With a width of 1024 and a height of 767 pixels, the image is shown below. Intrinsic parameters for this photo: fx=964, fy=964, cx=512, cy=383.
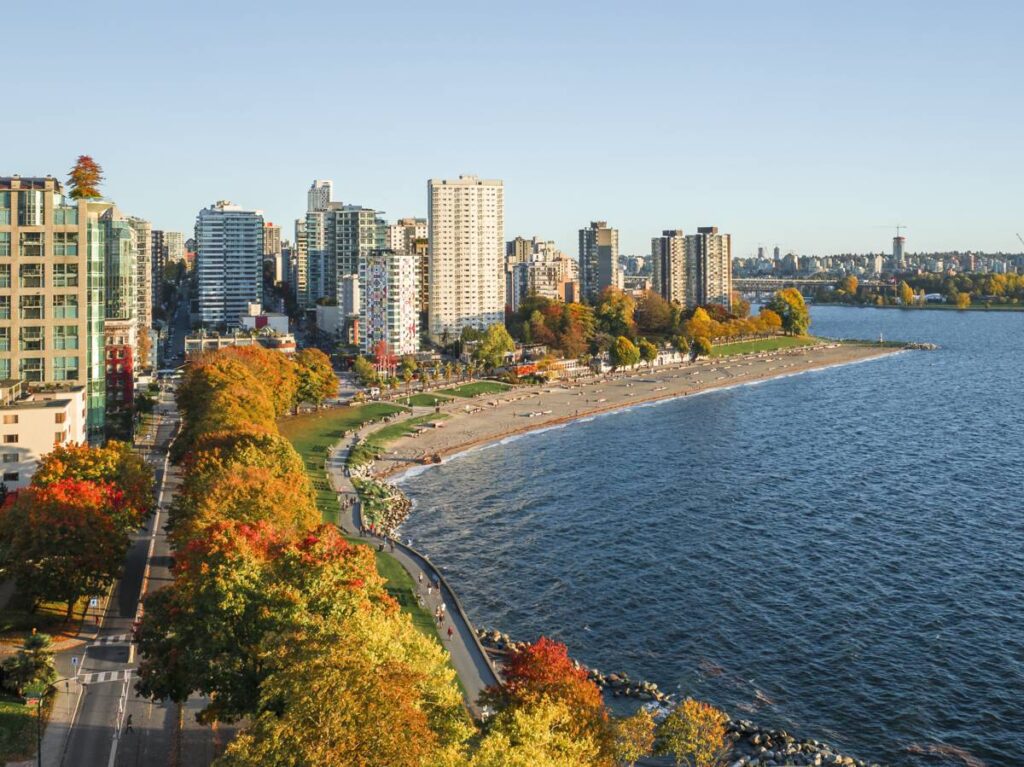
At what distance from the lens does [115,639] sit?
34.1m

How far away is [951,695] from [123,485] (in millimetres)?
33620

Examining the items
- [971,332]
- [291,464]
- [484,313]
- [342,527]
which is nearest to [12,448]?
[291,464]

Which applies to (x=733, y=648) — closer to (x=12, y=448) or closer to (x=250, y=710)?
(x=250, y=710)

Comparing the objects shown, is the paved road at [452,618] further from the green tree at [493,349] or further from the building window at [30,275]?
the green tree at [493,349]

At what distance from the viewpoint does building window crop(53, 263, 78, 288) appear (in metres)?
49.8

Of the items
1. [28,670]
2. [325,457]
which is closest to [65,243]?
[325,457]

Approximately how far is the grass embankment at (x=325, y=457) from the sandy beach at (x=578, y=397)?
4.66 m

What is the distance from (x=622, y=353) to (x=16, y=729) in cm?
10310

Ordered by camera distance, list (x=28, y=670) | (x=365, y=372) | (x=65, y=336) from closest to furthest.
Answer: (x=28, y=670) < (x=65, y=336) < (x=365, y=372)

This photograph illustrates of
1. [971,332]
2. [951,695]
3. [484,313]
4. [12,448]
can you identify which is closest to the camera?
[951,695]

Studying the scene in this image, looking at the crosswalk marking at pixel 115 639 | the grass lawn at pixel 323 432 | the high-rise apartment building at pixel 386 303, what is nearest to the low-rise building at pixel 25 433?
the crosswalk marking at pixel 115 639

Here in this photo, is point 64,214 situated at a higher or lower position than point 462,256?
lower

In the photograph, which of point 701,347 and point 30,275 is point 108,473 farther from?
point 701,347

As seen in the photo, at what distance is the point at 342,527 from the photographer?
173 feet
